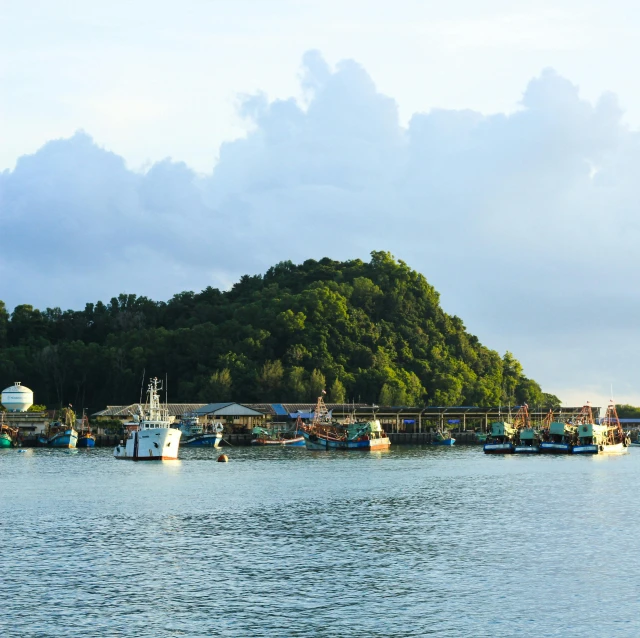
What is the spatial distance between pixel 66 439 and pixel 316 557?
139 metres

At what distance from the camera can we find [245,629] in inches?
1545

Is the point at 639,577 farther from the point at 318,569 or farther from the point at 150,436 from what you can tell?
the point at 150,436

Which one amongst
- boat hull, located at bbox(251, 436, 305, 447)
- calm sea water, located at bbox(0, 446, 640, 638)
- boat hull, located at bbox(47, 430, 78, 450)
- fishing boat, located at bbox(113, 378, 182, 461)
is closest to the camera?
calm sea water, located at bbox(0, 446, 640, 638)

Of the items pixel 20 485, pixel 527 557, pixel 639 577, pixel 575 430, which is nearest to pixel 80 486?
pixel 20 485

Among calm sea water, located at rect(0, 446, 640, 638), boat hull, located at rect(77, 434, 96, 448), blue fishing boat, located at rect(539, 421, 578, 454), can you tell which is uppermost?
blue fishing boat, located at rect(539, 421, 578, 454)

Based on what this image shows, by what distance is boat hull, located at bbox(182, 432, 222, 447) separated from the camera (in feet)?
617

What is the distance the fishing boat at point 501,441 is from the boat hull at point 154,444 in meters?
57.8

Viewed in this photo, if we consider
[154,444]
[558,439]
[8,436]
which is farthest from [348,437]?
[8,436]

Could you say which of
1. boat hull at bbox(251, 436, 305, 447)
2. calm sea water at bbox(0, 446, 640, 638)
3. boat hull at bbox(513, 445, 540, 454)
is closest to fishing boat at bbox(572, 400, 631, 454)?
boat hull at bbox(513, 445, 540, 454)

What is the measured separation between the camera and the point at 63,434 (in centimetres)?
18488

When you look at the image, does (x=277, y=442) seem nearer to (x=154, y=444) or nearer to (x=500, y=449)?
(x=500, y=449)

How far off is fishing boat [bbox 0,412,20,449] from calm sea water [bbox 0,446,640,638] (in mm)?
91175

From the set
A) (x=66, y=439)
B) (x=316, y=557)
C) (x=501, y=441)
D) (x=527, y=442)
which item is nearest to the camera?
(x=316, y=557)

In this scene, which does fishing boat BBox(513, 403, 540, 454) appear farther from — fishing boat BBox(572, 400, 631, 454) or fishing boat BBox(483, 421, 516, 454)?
fishing boat BBox(572, 400, 631, 454)
